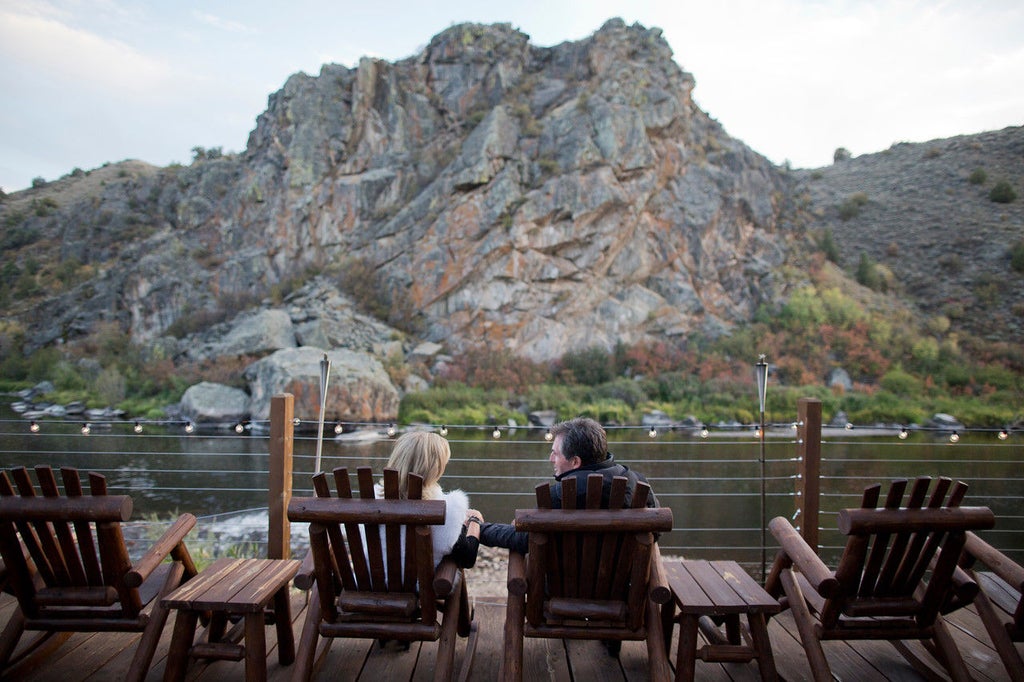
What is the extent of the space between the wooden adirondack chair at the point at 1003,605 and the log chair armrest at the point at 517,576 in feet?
6.54

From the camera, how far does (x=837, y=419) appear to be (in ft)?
58.2

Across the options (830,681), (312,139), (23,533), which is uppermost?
(312,139)

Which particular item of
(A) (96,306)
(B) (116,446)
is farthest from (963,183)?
(A) (96,306)

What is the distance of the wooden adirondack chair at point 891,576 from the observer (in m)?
2.21

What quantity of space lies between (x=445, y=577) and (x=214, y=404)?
54.7ft

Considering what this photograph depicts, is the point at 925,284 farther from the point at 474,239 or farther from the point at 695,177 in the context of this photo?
the point at 474,239

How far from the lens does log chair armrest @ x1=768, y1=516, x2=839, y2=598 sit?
2.28 metres

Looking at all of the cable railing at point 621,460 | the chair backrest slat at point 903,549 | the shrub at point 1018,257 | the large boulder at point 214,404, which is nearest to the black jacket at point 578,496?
the chair backrest slat at point 903,549

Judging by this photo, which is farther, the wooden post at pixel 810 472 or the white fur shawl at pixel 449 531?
the wooden post at pixel 810 472

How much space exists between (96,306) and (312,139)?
12.8 m

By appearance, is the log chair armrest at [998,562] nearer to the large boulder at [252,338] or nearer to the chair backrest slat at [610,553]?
the chair backrest slat at [610,553]

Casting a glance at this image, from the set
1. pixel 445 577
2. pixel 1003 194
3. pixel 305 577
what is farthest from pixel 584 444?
pixel 1003 194

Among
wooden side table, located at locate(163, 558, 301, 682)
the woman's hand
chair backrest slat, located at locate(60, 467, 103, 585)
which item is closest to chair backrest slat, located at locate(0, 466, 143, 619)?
chair backrest slat, located at locate(60, 467, 103, 585)

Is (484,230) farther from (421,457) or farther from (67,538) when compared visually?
(67,538)
